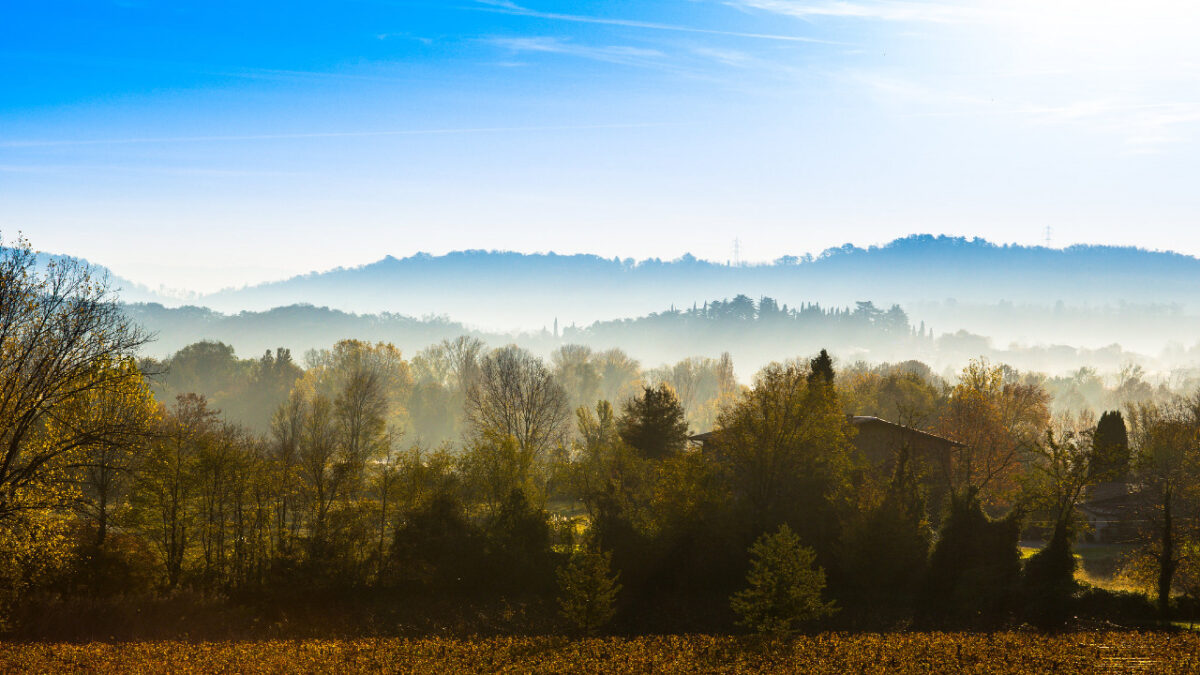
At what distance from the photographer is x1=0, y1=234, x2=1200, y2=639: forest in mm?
25172

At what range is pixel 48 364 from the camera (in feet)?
78.2

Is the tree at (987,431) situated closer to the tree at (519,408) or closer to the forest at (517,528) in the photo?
the forest at (517,528)

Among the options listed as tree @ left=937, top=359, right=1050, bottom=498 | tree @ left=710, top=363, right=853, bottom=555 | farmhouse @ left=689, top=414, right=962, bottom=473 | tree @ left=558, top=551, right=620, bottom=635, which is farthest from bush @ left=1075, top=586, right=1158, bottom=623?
tree @ left=558, top=551, right=620, bottom=635

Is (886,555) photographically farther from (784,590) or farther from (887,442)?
(887,442)

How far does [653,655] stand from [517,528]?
15.8 meters

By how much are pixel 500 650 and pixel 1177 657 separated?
21.1 metres

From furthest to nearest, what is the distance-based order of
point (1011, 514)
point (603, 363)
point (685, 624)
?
point (603, 363) < point (1011, 514) < point (685, 624)

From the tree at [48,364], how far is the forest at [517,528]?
101mm

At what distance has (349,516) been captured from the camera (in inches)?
1481

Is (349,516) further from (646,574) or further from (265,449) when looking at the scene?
(265,449)

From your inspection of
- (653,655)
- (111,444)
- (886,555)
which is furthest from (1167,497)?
(111,444)

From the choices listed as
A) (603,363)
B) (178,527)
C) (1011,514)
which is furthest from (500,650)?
(603,363)

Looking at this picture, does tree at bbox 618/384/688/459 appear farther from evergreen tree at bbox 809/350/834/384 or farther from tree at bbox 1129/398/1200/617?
tree at bbox 1129/398/1200/617

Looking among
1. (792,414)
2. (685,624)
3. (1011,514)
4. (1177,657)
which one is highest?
(792,414)
